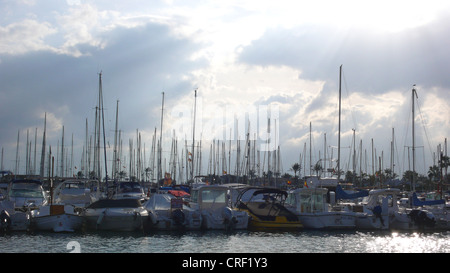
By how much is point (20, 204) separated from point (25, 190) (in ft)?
9.35

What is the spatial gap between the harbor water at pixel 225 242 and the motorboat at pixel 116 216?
0.51 metres

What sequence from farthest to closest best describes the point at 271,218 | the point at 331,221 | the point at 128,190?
1. the point at 128,190
2. the point at 331,221
3. the point at 271,218

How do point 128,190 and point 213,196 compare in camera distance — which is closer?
point 213,196

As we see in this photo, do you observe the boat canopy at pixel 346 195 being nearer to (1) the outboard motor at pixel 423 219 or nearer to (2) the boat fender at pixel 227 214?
(1) the outboard motor at pixel 423 219

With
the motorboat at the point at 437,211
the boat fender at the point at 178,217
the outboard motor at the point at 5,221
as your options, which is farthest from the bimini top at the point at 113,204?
the motorboat at the point at 437,211

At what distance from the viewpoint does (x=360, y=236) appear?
33.1 meters

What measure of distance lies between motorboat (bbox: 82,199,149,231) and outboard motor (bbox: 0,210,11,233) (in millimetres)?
4637

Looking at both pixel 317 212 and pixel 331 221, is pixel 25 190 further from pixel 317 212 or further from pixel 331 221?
pixel 331 221

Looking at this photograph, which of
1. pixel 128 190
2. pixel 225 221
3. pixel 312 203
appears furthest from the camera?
pixel 128 190

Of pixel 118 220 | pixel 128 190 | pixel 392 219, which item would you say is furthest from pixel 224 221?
pixel 128 190

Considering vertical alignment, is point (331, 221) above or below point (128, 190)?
below

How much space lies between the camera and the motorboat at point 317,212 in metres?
36.0

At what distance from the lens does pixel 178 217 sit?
1329 inches
